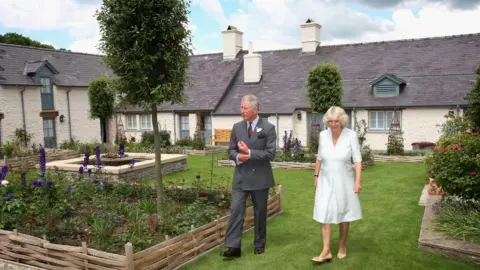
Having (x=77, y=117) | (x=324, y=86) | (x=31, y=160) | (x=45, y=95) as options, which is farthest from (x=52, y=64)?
(x=324, y=86)

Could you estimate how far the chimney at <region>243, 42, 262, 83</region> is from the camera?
2750 cm

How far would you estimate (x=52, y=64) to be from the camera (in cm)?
2745

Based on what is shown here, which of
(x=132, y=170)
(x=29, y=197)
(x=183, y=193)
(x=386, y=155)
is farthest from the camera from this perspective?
(x=386, y=155)

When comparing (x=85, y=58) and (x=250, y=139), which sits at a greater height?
(x=85, y=58)

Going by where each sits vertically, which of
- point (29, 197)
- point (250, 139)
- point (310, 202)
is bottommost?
point (310, 202)

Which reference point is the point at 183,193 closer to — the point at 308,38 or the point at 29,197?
the point at 29,197

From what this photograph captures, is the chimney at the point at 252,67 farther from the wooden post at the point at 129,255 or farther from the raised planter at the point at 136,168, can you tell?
the wooden post at the point at 129,255

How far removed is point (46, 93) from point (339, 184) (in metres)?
23.8

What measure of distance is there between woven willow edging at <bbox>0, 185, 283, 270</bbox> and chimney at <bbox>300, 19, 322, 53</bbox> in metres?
23.0

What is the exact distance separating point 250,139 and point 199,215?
6.41ft

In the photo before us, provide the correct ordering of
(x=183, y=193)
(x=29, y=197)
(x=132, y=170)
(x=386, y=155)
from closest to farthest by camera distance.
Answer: (x=29, y=197)
(x=183, y=193)
(x=132, y=170)
(x=386, y=155)

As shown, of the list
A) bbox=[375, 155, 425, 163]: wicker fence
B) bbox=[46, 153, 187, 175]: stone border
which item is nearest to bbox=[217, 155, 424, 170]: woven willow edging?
bbox=[375, 155, 425, 163]: wicker fence

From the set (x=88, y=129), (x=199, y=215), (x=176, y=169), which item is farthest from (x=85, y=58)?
(x=199, y=215)

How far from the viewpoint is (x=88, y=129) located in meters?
28.5
